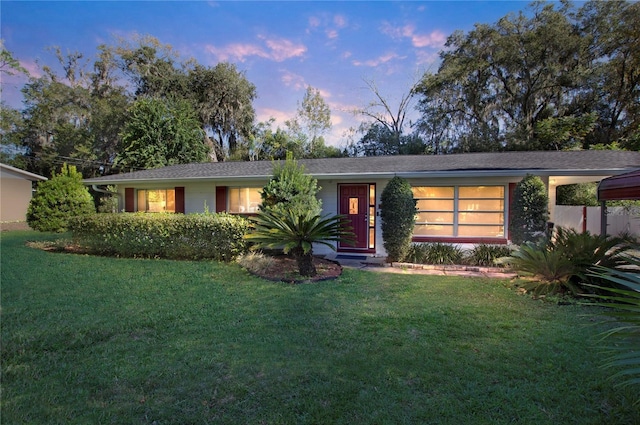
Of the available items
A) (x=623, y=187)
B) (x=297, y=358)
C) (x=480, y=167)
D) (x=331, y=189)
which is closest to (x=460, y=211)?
(x=480, y=167)

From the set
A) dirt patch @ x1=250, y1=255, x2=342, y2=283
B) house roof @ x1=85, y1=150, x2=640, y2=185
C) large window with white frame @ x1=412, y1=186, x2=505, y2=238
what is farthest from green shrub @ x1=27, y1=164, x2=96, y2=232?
large window with white frame @ x1=412, y1=186, x2=505, y2=238

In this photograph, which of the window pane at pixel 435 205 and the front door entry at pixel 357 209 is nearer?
the window pane at pixel 435 205

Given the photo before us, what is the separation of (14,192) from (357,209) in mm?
23107

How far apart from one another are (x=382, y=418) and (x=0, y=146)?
35671 mm

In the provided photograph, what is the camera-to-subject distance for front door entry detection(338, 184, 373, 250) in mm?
9391

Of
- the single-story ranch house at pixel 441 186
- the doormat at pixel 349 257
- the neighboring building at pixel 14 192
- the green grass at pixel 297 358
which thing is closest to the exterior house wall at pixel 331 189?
the single-story ranch house at pixel 441 186

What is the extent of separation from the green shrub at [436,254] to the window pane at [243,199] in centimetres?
547

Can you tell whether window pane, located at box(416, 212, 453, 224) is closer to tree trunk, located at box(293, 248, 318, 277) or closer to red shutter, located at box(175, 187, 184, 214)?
tree trunk, located at box(293, 248, 318, 277)

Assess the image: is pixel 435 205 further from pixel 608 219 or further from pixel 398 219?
pixel 608 219

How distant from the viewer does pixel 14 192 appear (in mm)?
19859

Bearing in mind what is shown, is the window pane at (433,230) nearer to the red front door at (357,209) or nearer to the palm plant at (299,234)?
the red front door at (357,209)

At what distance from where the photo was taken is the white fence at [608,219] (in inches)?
378

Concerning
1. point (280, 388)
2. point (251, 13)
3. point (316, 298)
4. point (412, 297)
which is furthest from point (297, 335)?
point (251, 13)

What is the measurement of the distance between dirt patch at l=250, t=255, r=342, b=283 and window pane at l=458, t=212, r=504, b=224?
424 centimetres
